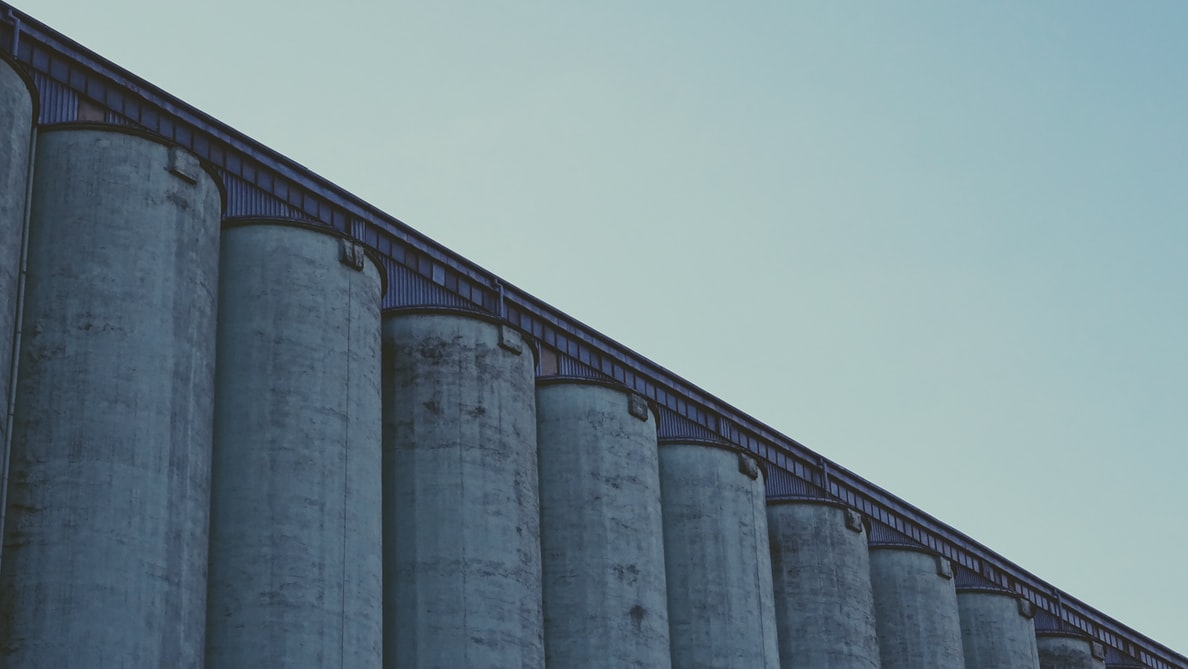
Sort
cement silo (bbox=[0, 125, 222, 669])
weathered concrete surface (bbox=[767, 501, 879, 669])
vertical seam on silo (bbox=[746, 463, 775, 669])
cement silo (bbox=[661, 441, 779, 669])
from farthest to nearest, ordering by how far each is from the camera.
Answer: weathered concrete surface (bbox=[767, 501, 879, 669])
vertical seam on silo (bbox=[746, 463, 775, 669])
cement silo (bbox=[661, 441, 779, 669])
cement silo (bbox=[0, 125, 222, 669])

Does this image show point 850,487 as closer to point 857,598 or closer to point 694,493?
point 857,598

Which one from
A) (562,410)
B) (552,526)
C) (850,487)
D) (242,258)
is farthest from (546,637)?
(850,487)

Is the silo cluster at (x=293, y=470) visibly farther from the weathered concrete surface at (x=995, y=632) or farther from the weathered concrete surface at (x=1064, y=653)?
the weathered concrete surface at (x=1064, y=653)

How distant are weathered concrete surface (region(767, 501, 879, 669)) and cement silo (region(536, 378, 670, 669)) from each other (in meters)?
6.94

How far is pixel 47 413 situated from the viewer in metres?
29.7

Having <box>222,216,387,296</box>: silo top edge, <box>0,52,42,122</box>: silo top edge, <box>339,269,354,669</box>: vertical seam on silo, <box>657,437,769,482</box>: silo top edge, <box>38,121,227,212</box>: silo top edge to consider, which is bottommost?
<box>339,269,354,669</box>: vertical seam on silo

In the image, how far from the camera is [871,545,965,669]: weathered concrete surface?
2067 inches

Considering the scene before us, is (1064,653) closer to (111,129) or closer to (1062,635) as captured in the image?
(1062,635)

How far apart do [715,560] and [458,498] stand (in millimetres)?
10289

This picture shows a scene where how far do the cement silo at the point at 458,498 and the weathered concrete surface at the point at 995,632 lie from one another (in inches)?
910

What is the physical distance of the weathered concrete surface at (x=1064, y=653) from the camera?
200ft


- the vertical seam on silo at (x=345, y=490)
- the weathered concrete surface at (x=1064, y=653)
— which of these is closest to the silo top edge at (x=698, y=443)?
the vertical seam on silo at (x=345, y=490)

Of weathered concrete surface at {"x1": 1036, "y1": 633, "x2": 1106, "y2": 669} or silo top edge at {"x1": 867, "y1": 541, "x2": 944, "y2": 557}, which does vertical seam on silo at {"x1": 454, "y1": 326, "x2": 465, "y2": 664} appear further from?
weathered concrete surface at {"x1": 1036, "y1": 633, "x2": 1106, "y2": 669}

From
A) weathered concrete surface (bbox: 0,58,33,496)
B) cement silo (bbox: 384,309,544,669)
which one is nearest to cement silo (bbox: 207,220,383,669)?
cement silo (bbox: 384,309,544,669)
